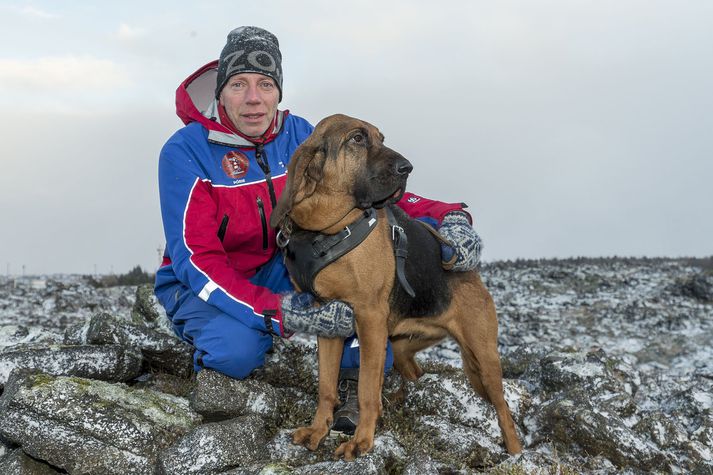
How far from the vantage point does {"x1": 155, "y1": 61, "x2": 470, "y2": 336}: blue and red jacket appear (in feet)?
15.6

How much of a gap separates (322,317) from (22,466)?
6.92 ft

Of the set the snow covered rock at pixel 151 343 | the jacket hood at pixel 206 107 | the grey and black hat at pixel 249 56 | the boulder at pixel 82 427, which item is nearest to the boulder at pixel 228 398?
the boulder at pixel 82 427

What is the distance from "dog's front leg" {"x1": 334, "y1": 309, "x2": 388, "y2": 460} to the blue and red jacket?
82 cm

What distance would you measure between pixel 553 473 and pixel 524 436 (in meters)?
1.10

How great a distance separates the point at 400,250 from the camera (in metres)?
4.44

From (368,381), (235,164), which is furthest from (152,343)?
(368,381)

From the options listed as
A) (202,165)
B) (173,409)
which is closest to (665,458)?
(173,409)

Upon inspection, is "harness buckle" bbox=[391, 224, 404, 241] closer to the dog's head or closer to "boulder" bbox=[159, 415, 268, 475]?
the dog's head

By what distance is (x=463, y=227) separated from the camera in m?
5.02

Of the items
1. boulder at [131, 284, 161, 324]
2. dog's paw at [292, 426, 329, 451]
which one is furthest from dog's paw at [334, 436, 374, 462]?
boulder at [131, 284, 161, 324]

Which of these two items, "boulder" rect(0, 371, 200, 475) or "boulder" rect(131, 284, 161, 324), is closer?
"boulder" rect(0, 371, 200, 475)

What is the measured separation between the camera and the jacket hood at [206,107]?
5133mm

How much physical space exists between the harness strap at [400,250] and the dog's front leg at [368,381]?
1.08 ft

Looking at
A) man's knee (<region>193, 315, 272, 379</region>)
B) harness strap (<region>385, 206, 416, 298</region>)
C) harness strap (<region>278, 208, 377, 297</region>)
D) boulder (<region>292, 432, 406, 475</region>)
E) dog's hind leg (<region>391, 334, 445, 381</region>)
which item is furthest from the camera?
dog's hind leg (<region>391, 334, 445, 381</region>)
